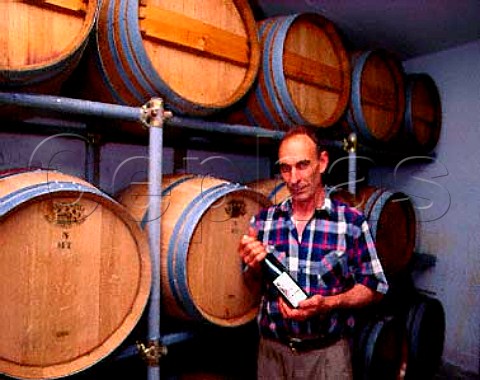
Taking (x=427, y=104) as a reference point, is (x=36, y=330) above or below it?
below

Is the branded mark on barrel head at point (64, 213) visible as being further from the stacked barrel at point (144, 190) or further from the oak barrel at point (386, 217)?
the oak barrel at point (386, 217)

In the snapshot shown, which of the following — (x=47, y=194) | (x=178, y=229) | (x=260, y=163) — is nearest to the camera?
(x=47, y=194)

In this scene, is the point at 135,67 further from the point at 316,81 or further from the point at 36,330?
the point at 316,81

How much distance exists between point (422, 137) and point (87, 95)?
2719 millimetres

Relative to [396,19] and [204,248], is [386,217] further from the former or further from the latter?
[204,248]

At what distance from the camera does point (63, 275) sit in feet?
5.04

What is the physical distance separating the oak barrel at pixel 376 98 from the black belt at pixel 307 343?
1.60 metres

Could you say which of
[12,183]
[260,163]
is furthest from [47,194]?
[260,163]

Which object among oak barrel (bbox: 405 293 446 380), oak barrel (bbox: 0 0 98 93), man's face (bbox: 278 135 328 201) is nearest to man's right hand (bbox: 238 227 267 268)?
man's face (bbox: 278 135 328 201)

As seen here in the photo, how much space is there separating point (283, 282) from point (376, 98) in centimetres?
188

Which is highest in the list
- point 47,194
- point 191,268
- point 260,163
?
point 260,163

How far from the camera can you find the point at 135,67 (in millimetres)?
1790

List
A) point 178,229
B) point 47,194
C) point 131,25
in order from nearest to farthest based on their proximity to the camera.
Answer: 1. point 47,194
2. point 131,25
3. point 178,229

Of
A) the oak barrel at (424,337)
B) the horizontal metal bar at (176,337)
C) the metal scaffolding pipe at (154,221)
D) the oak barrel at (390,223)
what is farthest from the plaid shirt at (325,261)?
the oak barrel at (424,337)
